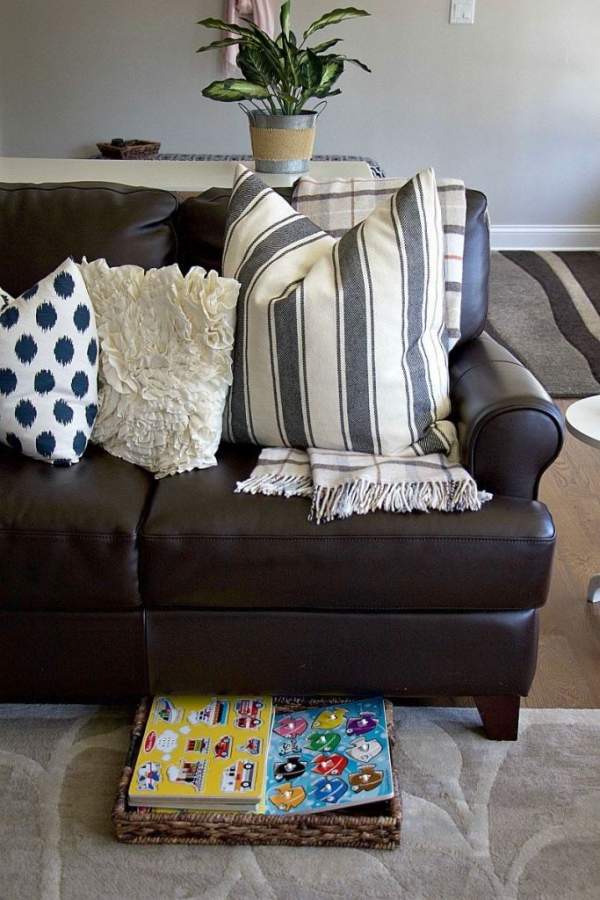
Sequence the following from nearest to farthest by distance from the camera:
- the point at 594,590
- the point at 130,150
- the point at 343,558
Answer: the point at 343,558 → the point at 594,590 → the point at 130,150

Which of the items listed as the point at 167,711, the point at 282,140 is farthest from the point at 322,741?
the point at 282,140

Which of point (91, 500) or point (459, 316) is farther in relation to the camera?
point (459, 316)

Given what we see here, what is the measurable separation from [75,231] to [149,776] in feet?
3.76

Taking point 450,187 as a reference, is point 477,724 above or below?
below

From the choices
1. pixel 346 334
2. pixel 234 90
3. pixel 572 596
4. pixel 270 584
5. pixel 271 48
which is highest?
pixel 271 48

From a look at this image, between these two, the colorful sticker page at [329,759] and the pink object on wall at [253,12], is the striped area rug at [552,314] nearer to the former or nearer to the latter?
the pink object on wall at [253,12]

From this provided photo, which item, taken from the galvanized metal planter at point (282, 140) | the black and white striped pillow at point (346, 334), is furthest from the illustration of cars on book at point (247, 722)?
the galvanized metal planter at point (282, 140)

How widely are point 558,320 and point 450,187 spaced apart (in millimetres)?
2118

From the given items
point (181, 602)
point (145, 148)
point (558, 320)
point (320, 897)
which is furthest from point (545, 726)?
point (145, 148)

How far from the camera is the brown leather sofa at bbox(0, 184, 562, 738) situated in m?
1.68

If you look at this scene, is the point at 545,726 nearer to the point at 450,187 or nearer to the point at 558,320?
the point at 450,187

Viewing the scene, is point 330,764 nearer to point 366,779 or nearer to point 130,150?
point 366,779

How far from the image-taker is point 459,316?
2.10 metres

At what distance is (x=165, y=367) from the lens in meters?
1.89
